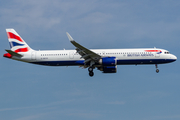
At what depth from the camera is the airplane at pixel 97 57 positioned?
49.3 meters

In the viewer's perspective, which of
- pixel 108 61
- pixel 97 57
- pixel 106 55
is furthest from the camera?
pixel 106 55

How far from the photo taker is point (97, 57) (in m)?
49.6

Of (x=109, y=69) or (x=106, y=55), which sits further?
(x=109, y=69)

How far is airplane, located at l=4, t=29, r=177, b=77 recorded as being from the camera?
49.3m

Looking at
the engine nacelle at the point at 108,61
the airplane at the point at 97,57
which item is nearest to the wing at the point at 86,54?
the airplane at the point at 97,57

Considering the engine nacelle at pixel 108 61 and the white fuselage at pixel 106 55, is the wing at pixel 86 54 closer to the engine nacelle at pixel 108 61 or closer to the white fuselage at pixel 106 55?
the engine nacelle at pixel 108 61

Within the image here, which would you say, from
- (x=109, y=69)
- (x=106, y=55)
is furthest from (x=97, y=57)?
(x=109, y=69)

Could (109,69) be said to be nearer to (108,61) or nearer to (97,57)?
(108,61)

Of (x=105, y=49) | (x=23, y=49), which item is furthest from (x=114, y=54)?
(x=23, y=49)

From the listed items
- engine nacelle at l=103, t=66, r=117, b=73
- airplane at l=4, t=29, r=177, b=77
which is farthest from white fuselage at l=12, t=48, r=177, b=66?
engine nacelle at l=103, t=66, r=117, b=73

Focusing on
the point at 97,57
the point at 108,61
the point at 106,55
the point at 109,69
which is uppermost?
the point at 106,55

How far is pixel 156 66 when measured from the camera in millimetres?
52125

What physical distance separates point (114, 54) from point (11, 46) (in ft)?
66.2

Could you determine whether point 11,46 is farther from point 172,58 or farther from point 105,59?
point 172,58
